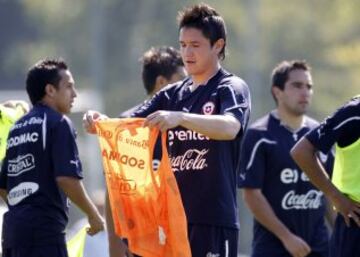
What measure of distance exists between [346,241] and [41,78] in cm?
251

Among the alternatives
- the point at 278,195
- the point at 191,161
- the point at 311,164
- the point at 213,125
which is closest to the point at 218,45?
the point at 191,161

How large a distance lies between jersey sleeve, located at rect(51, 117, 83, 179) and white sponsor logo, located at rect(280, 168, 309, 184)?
2.02 m

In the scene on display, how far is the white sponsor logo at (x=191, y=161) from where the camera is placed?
26.7 ft

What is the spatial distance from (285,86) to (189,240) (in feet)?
11.9

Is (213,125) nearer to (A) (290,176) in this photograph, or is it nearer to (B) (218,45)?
(B) (218,45)

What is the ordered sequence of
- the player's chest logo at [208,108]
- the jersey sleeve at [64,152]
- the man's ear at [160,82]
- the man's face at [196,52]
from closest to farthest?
the player's chest logo at [208,108] < the man's face at [196,52] < the jersey sleeve at [64,152] < the man's ear at [160,82]

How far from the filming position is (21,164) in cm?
948

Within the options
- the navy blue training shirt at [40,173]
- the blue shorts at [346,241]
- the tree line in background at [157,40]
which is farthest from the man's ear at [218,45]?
the tree line in background at [157,40]

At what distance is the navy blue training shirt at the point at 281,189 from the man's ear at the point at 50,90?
181 centimetres

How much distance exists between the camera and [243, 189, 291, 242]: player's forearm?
423 inches

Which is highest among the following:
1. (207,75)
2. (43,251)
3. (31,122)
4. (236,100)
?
(207,75)

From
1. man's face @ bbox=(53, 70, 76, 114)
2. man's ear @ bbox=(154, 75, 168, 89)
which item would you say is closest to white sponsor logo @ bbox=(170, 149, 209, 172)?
man's face @ bbox=(53, 70, 76, 114)

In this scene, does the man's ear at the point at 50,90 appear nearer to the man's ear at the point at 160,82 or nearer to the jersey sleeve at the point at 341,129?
the man's ear at the point at 160,82

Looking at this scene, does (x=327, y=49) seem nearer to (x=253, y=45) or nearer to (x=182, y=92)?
(x=253, y=45)
